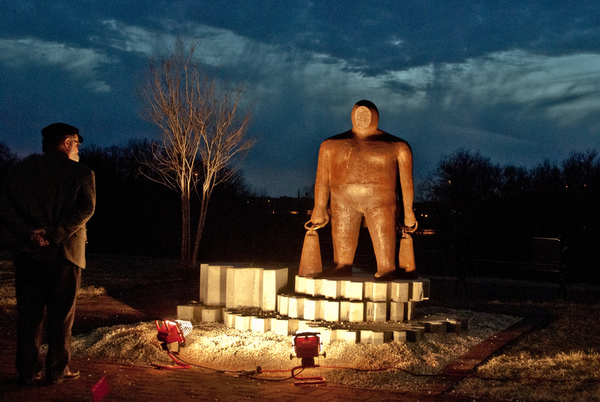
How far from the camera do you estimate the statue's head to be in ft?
24.2

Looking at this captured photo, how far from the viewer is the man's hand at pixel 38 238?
14.9 ft

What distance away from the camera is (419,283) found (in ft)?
22.4

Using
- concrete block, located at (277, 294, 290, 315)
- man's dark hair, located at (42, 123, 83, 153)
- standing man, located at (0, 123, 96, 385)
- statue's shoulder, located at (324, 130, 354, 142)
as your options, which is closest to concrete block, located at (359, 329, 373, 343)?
concrete block, located at (277, 294, 290, 315)

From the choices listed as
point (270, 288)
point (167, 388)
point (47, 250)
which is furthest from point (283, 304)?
point (47, 250)

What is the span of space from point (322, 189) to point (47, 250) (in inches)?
140

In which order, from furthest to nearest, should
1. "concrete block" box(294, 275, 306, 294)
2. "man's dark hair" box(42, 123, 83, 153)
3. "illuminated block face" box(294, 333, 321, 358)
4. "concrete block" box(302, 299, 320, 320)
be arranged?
1. "concrete block" box(294, 275, 306, 294)
2. "concrete block" box(302, 299, 320, 320)
3. "illuminated block face" box(294, 333, 321, 358)
4. "man's dark hair" box(42, 123, 83, 153)

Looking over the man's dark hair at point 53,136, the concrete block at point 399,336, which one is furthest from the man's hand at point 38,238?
the concrete block at point 399,336

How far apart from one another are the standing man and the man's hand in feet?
0.11

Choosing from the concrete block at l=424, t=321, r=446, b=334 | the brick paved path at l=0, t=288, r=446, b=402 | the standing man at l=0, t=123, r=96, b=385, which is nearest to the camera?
the brick paved path at l=0, t=288, r=446, b=402

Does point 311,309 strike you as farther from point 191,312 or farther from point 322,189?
point 191,312

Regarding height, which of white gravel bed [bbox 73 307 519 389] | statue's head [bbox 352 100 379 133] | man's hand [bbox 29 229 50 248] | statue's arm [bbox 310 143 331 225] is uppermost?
statue's head [bbox 352 100 379 133]

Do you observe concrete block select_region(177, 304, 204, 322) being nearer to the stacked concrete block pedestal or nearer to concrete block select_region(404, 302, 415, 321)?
the stacked concrete block pedestal

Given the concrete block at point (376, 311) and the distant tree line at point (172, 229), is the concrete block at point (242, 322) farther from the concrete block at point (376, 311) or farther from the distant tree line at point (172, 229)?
the distant tree line at point (172, 229)

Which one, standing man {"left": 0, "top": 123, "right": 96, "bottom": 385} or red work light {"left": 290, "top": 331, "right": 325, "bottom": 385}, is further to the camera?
red work light {"left": 290, "top": 331, "right": 325, "bottom": 385}
